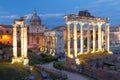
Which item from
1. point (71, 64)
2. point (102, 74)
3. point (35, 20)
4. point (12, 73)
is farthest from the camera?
point (35, 20)

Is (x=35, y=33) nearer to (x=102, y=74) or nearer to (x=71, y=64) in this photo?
(x=71, y=64)

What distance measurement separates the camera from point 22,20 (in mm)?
36469

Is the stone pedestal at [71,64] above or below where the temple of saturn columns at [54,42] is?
below

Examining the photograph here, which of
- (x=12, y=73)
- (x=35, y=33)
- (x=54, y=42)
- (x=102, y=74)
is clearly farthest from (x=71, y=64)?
(x=35, y=33)

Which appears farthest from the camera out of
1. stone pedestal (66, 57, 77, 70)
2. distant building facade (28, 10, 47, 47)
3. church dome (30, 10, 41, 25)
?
church dome (30, 10, 41, 25)

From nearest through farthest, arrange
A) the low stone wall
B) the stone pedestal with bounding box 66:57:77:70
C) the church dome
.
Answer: the low stone wall, the stone pedestal with bounding box 66:57:77:70, the church dome

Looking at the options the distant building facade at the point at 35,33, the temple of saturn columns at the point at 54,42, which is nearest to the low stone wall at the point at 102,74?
the temple of saturn columns at the point at 54,42

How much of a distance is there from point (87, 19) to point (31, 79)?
23.4 meters

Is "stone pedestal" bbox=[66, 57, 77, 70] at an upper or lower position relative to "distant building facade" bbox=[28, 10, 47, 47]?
lower

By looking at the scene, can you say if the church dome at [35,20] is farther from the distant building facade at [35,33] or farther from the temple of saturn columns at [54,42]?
the temple of saturn columns at [54,42]

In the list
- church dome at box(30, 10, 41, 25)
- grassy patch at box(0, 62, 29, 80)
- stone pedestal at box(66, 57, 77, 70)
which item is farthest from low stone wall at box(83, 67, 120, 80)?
church dome at box(30, 10, 41, 25)

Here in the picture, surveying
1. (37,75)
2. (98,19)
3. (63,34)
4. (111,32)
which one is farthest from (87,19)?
(111,32)

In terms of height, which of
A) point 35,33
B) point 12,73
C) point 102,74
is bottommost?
point 102,74

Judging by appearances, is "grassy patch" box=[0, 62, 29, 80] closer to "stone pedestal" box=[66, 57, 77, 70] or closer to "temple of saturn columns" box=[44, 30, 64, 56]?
"stone pedestal" box=[66, 57, 77, 70]
